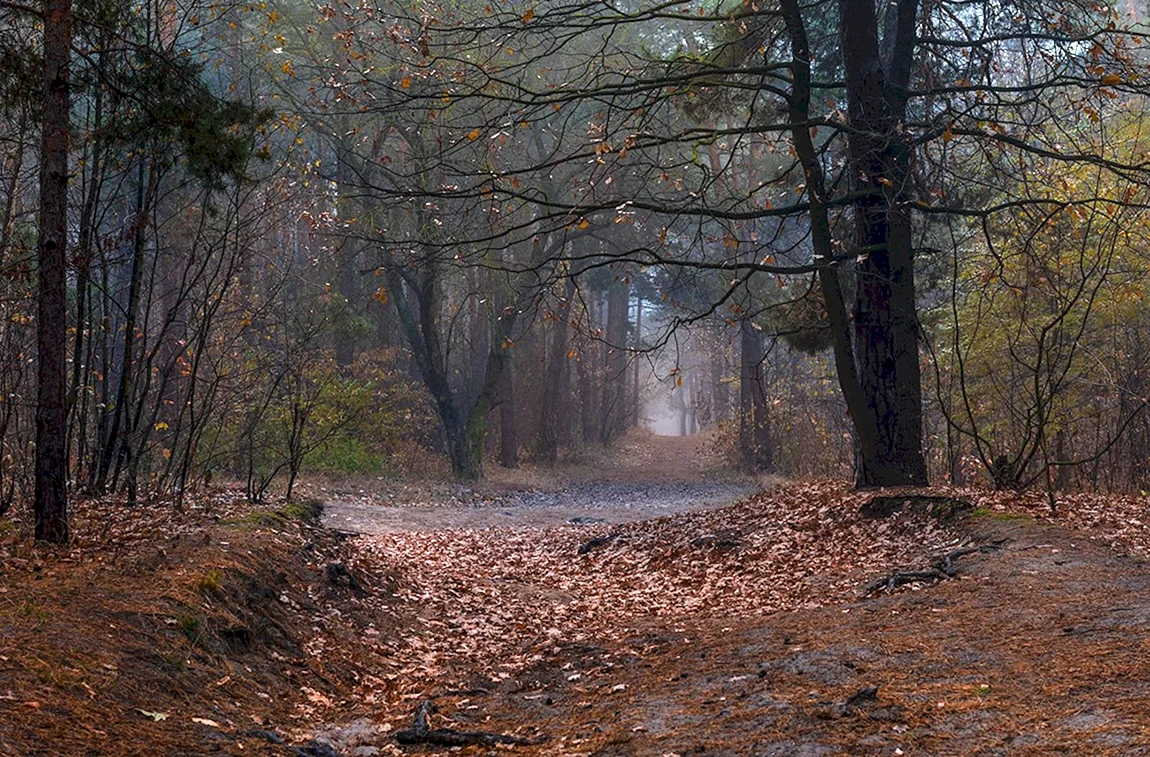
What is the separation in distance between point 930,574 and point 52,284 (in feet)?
21.7

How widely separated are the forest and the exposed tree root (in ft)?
0.40

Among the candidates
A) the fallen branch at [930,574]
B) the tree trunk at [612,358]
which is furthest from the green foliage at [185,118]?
the tree trunk at [612,358]

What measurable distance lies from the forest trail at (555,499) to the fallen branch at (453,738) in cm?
885

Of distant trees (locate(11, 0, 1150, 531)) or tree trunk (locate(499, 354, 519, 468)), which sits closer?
distant trees (locate(11, 0, 1150, 531))

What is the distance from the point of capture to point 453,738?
5.03 metres

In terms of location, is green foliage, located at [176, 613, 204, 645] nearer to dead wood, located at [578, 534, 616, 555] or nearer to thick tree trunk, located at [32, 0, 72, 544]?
thick tree trunk, located at [32, 0, 72, 544]

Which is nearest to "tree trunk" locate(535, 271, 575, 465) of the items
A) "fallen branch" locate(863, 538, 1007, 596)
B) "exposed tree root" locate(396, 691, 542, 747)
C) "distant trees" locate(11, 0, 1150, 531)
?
"distant trees" locate(11, 0, 1150, 531)

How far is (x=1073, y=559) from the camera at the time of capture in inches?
301

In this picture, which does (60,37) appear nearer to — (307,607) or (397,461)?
(307,607)

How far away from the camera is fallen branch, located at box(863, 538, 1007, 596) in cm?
795

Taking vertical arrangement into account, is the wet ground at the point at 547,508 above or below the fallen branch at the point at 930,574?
below

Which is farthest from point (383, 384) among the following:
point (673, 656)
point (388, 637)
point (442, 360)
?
point (673, 656)

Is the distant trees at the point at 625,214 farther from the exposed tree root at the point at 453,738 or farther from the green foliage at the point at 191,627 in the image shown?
the exposed tree root at the point at 453,738

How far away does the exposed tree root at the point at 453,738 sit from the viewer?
16.3 ft
